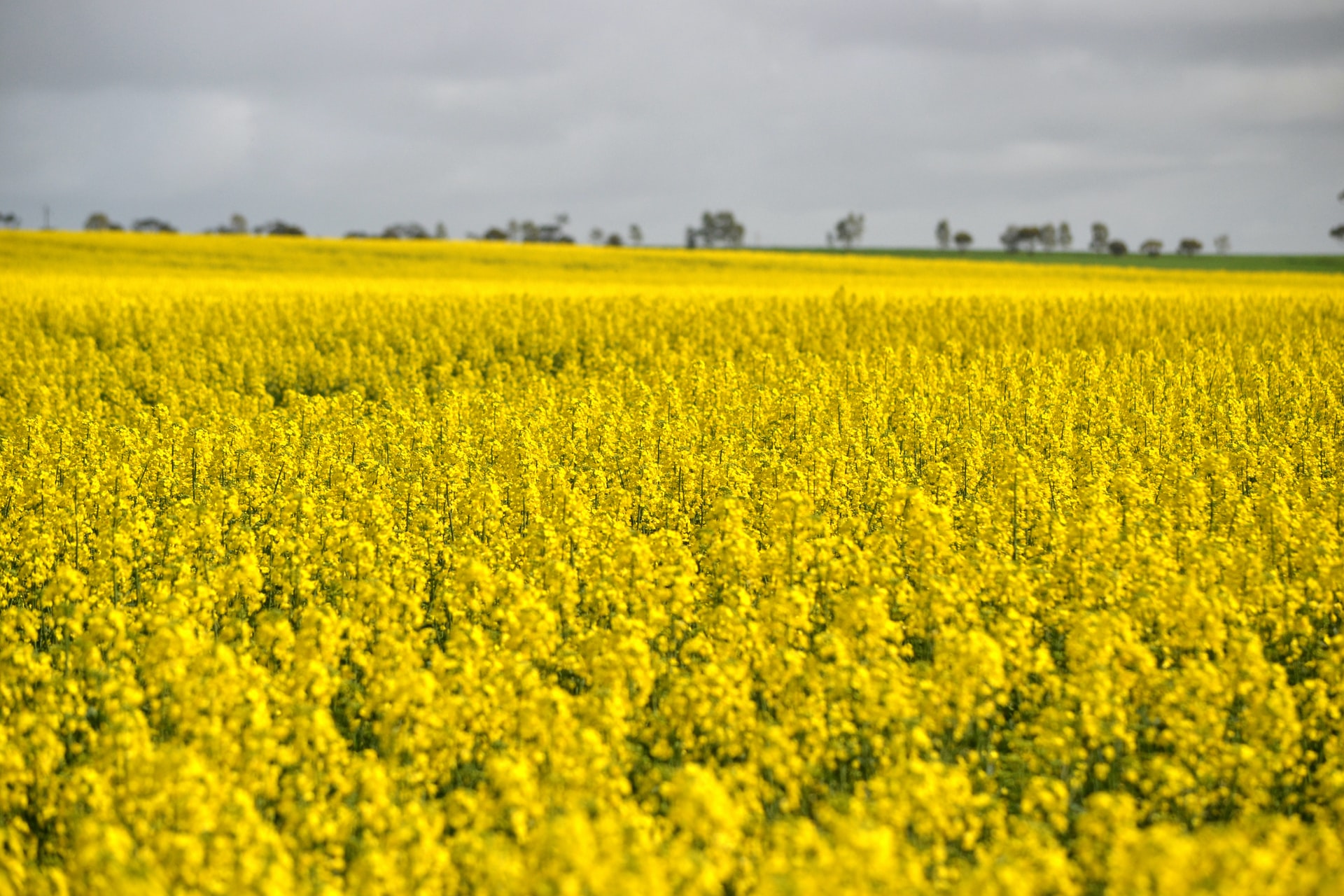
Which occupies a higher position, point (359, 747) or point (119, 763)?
point (119, 763)

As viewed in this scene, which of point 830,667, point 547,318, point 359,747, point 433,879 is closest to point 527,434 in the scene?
point 359,747

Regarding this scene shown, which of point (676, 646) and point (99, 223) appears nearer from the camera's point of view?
point (676, 646)

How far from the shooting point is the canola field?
6020mm

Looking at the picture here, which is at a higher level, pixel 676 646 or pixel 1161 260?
Result: pixel 1161 260

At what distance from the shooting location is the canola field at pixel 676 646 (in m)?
6.02

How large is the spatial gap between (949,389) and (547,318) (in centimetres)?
1246

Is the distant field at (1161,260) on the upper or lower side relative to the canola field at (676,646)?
upper

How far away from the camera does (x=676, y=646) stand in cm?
963

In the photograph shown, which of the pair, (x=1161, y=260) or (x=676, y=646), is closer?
(x=676, y=646)

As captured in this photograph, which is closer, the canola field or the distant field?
the canola field

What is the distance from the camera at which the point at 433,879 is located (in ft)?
19.1

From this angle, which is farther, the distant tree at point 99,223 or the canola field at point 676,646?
the distant tree at point 99,223

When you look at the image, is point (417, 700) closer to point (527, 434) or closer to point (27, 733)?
point (27, 733)

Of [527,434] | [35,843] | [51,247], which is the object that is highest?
[51,247]
